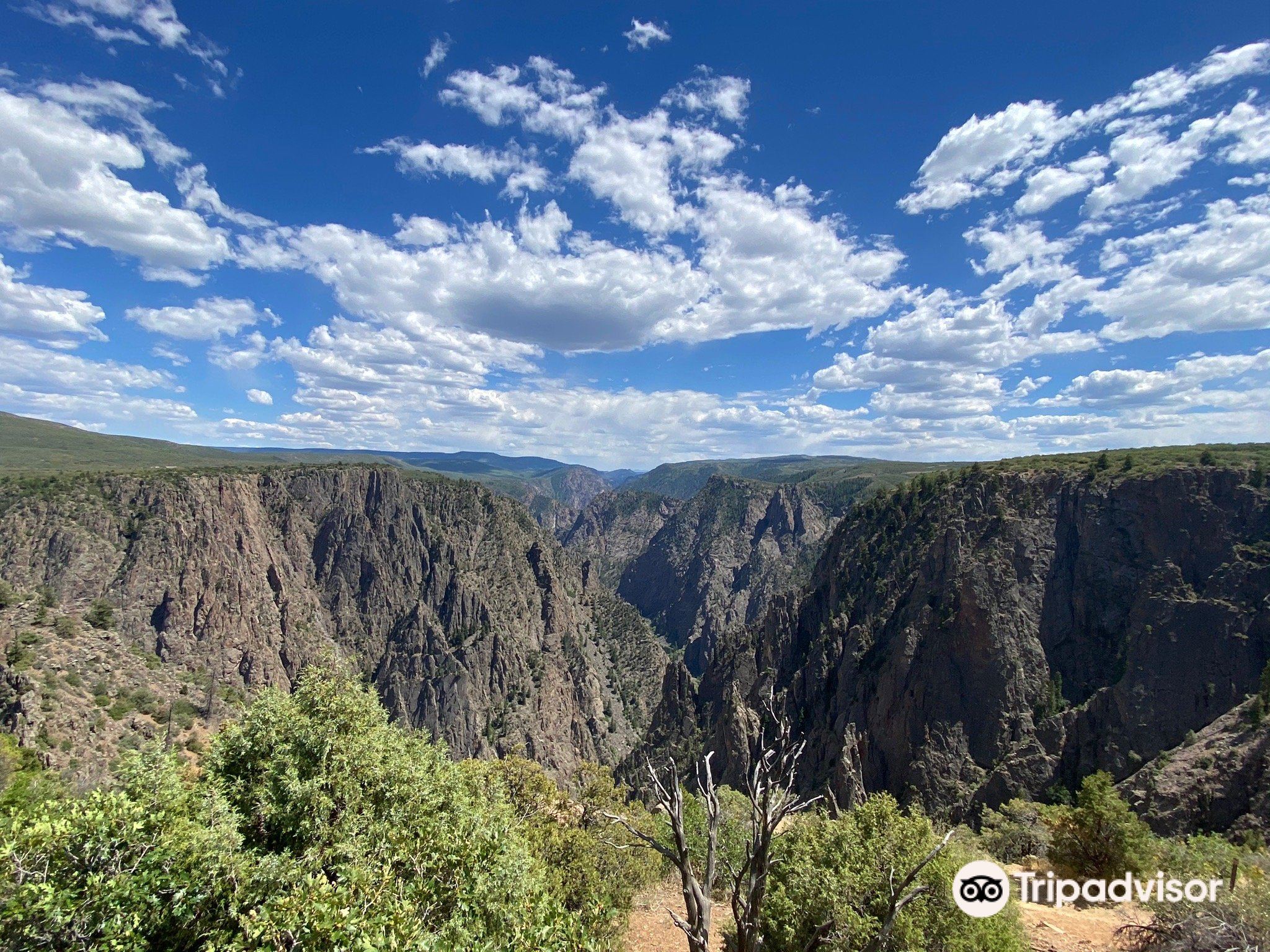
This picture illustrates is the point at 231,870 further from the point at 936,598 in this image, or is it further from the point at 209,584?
the point at 209,584

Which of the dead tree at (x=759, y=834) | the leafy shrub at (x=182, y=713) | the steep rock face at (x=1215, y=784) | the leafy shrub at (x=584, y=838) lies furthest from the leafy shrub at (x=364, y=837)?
the leafy shrub at (x=182, y=713)

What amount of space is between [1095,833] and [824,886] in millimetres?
15701

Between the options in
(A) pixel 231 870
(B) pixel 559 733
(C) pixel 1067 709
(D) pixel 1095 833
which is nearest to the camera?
(A) pixel 231 870

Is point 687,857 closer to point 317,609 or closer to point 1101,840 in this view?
point 1101,840

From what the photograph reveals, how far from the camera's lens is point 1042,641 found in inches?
2309

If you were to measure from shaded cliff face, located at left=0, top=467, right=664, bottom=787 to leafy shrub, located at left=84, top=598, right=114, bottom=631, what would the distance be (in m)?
3.10

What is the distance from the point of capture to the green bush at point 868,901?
1561 centimetres

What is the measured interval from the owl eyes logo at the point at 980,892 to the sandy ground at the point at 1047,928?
4.68m

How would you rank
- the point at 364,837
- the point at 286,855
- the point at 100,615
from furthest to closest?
the point at 100,615 → the point at 364,837 → the point at 286,855

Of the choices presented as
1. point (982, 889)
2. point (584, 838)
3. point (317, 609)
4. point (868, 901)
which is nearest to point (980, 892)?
point (982, 889)

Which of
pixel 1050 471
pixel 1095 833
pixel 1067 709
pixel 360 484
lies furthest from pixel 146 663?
pixel 1050 471

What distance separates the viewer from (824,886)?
16.4 metres

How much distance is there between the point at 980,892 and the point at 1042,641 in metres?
55.1

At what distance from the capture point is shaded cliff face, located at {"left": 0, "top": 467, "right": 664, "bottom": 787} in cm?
5925
